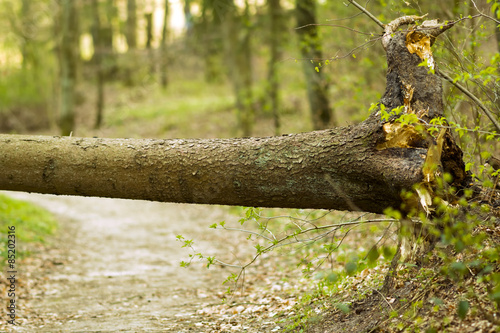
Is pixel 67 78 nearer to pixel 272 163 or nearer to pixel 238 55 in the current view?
pixel 238 55

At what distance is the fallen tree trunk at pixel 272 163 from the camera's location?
3.70 m

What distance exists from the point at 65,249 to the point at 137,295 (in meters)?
3.13

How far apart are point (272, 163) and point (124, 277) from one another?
11.9 feet

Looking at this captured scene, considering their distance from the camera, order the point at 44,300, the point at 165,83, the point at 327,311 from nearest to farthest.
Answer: the point at 327,311 < the point at 44,300 < the point at 165,83

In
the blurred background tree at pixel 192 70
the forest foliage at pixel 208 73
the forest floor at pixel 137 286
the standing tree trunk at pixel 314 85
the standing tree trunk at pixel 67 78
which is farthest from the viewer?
the standing tree trunk at pixel 67 78

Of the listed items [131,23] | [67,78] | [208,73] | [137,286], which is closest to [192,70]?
[208,73]

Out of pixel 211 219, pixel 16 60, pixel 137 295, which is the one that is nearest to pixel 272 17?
pixel 211 219

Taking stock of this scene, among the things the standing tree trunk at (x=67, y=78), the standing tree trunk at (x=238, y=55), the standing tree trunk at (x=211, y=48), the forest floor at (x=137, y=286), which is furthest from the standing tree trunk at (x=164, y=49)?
the forest floor at (x=137, y=286)

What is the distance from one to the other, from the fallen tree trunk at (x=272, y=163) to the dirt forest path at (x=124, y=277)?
1415mm

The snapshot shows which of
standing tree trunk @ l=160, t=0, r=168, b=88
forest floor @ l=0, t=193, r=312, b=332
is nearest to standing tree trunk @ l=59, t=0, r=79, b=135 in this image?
forest floor @ l=0, t=193, r=312, b=332

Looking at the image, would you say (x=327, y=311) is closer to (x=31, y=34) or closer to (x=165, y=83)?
(x=31, y=34)

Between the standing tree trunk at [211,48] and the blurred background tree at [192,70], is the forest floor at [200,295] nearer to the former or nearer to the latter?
the blurred background tree at [192,70]

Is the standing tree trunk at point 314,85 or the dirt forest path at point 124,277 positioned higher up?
the standing tree trunk at point 314,85

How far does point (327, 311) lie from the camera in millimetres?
4074
